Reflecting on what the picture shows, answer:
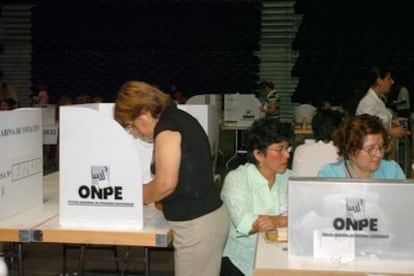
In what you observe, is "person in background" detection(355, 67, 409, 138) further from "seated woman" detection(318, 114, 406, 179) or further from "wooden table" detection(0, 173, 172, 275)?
"wooden table" detection(0, 173, 172, 275)

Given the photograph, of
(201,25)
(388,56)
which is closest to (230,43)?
(201,25)

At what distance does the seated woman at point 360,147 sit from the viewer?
8.78 ft

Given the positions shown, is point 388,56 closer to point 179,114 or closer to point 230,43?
point 230,43

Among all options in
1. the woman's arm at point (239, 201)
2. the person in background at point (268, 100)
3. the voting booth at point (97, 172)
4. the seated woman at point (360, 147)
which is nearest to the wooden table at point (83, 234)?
the voting booth at point (97, 172)

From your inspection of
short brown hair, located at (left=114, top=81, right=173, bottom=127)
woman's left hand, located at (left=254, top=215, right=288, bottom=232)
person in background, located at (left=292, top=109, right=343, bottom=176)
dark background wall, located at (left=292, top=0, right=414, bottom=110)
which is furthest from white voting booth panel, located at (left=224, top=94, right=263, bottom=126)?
short brown hair, located at (left=114, top=81, right=173, bottom=127)

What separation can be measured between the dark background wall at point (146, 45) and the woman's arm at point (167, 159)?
36.4ft

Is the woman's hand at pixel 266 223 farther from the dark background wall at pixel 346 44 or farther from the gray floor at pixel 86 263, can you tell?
the dark background wall at pixel 346 44

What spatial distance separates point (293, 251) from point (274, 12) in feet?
37.9

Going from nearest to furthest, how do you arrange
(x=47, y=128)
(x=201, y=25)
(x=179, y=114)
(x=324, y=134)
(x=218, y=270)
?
(x=179, y=114) < (x=218, y=270) < (x=324, y=134) < (x=47, y=128) < (x=201, y=25)

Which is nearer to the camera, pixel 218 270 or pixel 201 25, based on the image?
pixel 218 270

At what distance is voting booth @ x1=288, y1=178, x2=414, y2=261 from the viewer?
1984mm

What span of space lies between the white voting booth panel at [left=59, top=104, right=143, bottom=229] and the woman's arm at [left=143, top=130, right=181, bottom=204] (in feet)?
0.88

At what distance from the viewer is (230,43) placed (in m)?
13.3

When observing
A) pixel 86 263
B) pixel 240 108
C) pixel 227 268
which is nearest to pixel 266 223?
pixel 227 268
